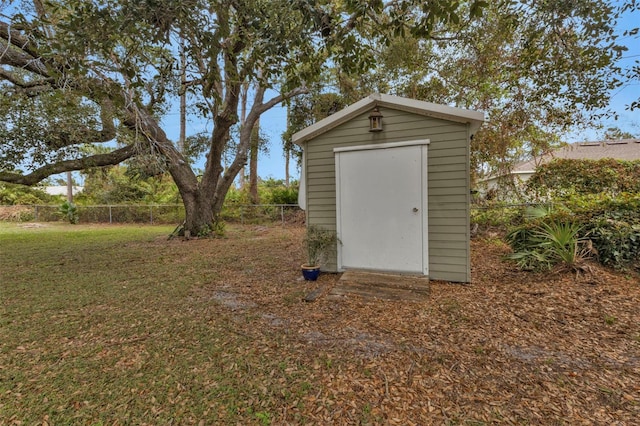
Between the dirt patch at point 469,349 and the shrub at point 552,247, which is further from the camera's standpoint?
the shrub at point 552,247

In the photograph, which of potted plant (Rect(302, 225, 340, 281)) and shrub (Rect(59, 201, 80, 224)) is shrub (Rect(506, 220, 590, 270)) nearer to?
potted plant (Rect(302, 225, 340, 281))

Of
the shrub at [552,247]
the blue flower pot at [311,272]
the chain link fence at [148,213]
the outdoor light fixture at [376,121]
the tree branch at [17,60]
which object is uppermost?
the tree branch at [17,60]

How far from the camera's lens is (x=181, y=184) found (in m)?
8.03

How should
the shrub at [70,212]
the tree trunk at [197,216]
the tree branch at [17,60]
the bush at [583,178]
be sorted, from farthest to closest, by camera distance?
the shrub at [70,212] → the tree trunk at [197,216] → the bush at [583,178] → the tree branch at [17,60]

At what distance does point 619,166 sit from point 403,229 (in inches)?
310

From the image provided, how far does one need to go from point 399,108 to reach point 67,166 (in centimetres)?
726

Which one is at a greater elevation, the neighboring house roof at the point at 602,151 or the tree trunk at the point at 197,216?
the neighboring house roof at the point at 602,151

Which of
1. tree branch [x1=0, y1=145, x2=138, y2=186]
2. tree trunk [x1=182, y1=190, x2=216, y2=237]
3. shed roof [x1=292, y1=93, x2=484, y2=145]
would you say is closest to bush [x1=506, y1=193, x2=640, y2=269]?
shed roof [x1=292, y1=93, x2=484, y2=145]

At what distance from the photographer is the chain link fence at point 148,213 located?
1217 centimetres

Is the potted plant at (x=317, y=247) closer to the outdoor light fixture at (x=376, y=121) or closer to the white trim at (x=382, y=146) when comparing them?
the white trim at (x=382, y=146)

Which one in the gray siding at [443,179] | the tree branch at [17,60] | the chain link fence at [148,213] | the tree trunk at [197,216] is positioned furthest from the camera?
the chain link fence at [148,213]

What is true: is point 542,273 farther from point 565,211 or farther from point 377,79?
point 377,79

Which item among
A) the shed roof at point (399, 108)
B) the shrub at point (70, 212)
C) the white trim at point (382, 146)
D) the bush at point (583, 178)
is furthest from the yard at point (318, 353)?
the shrub at point (70, 212)

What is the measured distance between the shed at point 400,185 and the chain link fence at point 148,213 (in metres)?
7.46
